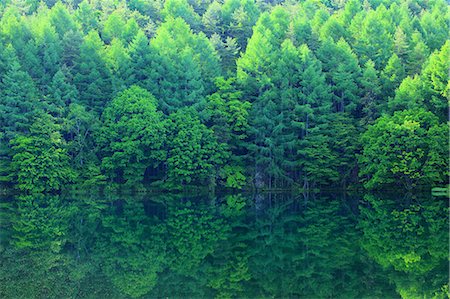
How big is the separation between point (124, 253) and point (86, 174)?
102 feet

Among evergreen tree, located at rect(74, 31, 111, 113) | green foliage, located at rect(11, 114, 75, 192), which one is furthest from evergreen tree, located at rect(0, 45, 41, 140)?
evergreen tree, located at rect(74, 31, 111, 113)

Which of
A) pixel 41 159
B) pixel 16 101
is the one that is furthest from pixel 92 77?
pixel 41 159

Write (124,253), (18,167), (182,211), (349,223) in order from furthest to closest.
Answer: (18,167) < (182,211) < (349,223) < (124,253)

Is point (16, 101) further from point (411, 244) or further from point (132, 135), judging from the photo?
point (411, 244)

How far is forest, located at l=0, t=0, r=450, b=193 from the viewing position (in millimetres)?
46156

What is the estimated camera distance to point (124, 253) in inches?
705

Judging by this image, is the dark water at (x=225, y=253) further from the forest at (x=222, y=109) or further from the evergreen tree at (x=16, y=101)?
the evergreen tree at (x=16, y=101)

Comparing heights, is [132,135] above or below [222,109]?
below

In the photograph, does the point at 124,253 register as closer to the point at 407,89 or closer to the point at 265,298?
the point at 265,298

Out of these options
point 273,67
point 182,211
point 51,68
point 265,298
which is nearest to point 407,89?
point 273,67

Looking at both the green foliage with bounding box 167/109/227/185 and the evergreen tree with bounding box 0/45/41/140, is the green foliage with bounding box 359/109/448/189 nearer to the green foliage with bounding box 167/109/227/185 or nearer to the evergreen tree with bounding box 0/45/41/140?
the green foliage with bounding box 167/109/227/185

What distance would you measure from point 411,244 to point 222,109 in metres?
33.0

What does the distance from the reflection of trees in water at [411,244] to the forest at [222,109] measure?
15.8 m

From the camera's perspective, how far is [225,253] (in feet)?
59.1
